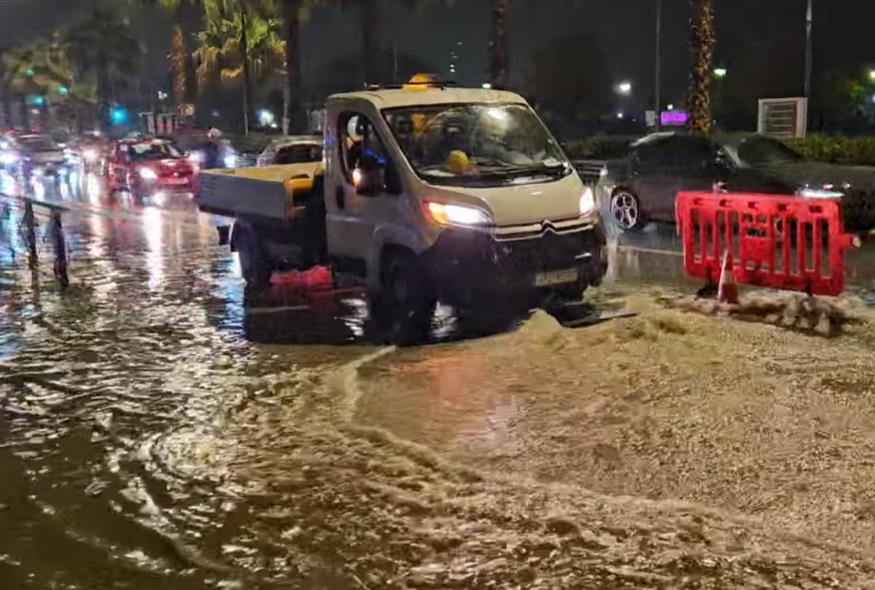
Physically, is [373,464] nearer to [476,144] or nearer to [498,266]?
[498,266]

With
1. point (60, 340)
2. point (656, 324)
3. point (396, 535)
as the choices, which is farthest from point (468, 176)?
point (396, 535)

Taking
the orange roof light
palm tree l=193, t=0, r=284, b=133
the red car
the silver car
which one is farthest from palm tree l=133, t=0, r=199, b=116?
the orange roof light

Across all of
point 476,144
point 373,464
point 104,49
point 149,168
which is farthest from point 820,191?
point 104,49

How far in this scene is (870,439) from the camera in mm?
6676

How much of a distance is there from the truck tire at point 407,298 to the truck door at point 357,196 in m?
0.34

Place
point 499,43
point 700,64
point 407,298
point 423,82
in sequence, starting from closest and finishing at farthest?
point 407,298
point 423,82
point 700,64
point 499,43

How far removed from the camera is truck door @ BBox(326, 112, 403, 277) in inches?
396

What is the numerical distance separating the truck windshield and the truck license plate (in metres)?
0.89

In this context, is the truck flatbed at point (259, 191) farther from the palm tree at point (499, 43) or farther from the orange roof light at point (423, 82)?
the palm tree at point (499, 43)

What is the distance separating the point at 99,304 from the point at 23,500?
21.1ft

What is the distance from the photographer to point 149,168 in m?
28.7

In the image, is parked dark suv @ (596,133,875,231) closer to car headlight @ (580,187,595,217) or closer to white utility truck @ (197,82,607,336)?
car headlight @ (580,187,595,217)

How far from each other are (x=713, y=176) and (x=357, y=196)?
26.9ft

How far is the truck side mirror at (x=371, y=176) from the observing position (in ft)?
32.9
